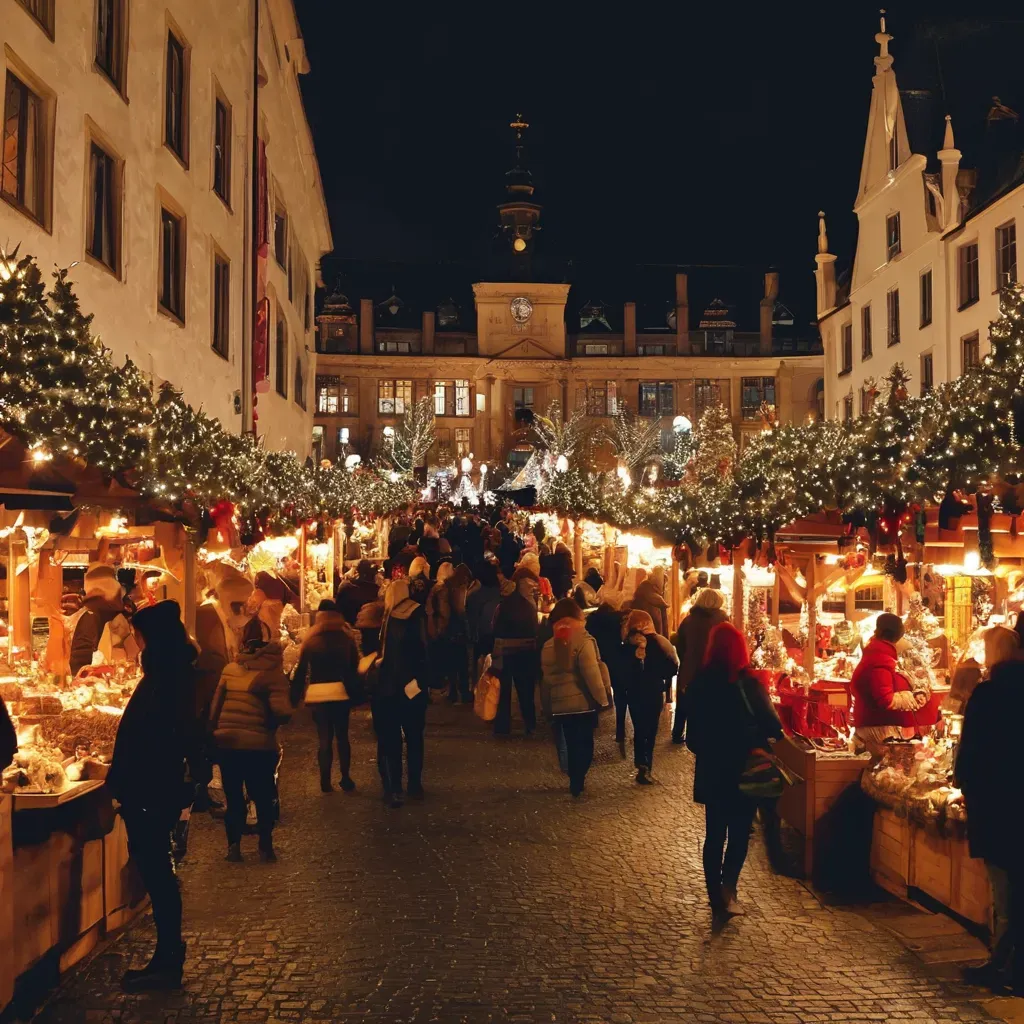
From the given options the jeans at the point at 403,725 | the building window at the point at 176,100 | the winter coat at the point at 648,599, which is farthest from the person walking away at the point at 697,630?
the building window at the point at 176,100

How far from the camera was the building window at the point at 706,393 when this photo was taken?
3137 inches

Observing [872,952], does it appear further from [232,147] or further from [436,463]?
[436,463]

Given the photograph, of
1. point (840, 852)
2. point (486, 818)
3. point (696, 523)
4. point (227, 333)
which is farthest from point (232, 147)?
point (840, 852)

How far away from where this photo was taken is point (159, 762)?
21.3 feet

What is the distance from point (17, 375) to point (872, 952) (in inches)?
230

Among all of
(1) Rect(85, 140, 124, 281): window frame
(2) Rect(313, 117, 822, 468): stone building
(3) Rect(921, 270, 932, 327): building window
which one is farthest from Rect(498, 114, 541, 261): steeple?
(1) Rect(85, 140, 124, 281): window frame

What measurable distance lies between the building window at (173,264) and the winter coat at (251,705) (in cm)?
1039

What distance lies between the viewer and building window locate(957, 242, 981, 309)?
3111 cm

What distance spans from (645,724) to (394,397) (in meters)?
70.4

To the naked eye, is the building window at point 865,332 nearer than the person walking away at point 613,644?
No

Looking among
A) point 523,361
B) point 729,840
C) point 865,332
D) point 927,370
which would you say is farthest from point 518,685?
point 523,361

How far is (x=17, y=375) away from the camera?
721cm

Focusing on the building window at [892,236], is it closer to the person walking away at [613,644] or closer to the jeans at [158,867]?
the person walking away at [613,644]

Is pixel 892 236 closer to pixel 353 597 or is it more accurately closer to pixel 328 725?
pixel 353 597
